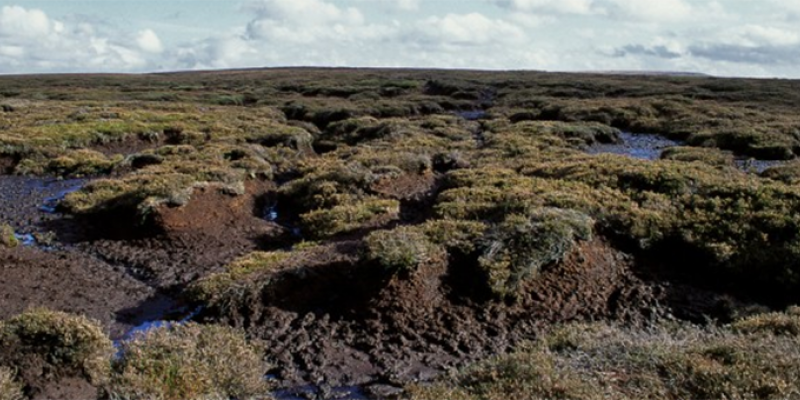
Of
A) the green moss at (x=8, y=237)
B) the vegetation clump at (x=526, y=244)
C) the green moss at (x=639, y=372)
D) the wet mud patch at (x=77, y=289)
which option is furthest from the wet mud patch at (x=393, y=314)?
the green moss at (x=8, y=237)

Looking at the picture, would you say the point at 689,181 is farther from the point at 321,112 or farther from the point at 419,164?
the point at 321,112

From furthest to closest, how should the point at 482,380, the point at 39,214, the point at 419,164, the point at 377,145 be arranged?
the point at 377,145, the point at 419,164, the point at 39,214, the point at 482,380

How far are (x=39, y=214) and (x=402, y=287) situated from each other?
15.5 m

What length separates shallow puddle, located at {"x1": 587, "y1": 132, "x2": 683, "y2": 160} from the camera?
1371 inches

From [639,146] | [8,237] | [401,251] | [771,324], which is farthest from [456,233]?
[639,146]

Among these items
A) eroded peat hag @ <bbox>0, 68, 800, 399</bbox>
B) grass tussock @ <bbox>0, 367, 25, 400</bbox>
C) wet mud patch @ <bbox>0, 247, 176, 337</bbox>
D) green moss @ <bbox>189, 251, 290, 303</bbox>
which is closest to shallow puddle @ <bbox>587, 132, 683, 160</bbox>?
eroded peat hag @ <bbox>0, 68, 800, 399</bbox>

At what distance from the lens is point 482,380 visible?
35.1ft

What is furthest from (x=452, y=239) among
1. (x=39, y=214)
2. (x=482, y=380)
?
(x=39, y=214)

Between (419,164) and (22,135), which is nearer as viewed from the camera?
(419,164)

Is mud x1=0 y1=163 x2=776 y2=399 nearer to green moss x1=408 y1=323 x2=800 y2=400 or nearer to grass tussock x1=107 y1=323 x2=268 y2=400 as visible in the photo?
grass tussock x1=107 y1=323 x2=268 y2=400

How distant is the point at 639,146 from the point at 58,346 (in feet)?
112

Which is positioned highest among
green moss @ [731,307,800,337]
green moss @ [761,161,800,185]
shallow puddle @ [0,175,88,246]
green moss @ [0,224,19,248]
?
green moss @ [761,161,800,185]

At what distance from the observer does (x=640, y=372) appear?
10.5 metres

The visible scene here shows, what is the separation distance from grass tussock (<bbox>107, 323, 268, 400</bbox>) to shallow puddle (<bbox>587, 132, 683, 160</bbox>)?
26267 millimetres
